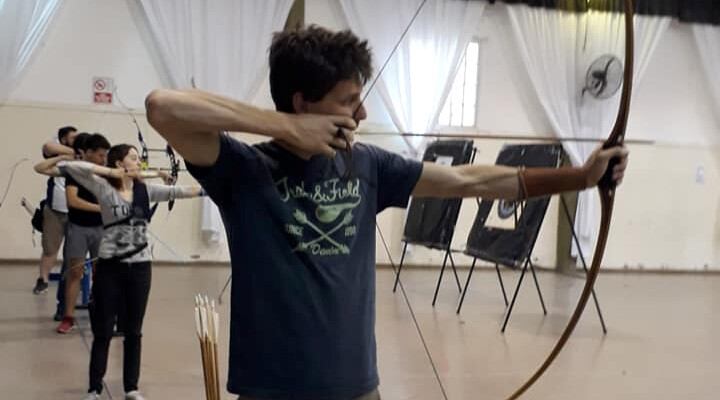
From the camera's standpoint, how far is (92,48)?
20.2 ft

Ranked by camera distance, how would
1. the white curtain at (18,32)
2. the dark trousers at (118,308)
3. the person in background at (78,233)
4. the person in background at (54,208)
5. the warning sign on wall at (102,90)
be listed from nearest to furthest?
the dark trousers at (118,308) < the person in background at (78,233) < the person in background at (54,208) < the white curtain at (18,32) < the warning sign on wall at (102,90)

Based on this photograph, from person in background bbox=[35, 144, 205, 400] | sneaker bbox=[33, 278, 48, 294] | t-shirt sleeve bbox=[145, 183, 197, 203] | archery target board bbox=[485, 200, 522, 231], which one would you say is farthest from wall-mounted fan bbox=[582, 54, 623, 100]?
sneaker bbox=[33, 278, 48, 294]

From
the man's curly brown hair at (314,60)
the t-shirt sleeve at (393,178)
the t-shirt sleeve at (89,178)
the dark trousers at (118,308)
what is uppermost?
the man's curly brown hair at (314,60)

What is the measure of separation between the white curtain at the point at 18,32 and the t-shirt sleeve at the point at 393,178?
535 cm

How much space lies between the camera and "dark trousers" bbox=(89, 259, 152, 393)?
2.73 m

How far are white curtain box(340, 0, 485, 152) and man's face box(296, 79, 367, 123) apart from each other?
0.77m

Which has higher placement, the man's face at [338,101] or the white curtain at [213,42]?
the white curtain at [213,42]

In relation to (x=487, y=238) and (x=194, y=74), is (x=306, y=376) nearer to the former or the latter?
(x=487, y=238)

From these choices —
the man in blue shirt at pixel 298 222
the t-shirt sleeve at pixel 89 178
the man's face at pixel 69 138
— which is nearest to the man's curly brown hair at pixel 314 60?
the man in blue shirt at pixel 298 222

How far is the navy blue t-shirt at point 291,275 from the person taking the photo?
1.14 meters

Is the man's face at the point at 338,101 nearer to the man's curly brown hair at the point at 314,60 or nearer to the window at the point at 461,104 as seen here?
the man's curly brown hair at the point at 314,60

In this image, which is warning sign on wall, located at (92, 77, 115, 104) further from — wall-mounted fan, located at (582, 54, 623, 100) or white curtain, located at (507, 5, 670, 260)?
wall-mounted fan, located at (582, 54, 623, 100)

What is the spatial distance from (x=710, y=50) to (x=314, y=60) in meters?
7.15

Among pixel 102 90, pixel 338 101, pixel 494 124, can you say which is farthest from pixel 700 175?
pixel 338 101
